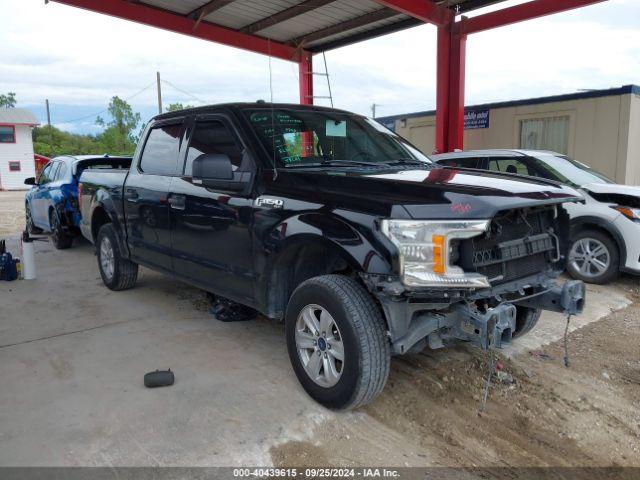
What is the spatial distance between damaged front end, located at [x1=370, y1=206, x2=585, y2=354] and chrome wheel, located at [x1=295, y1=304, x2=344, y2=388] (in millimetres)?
360

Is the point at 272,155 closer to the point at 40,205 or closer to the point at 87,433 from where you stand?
the point at 87,433

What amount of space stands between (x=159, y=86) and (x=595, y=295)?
119 ft

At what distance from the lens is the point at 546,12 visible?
340 inches

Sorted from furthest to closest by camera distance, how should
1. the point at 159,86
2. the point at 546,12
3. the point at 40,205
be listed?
the point at 159,86 → the point at 40,205 → the point at 546,12

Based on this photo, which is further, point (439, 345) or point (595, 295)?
point (595, 295)

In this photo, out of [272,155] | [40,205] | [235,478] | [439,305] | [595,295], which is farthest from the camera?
[40,205]

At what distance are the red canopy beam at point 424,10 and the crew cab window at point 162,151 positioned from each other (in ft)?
16.5

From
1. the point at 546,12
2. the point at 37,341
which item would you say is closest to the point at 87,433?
the point at 37,341

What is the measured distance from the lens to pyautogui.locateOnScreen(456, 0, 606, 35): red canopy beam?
838cm

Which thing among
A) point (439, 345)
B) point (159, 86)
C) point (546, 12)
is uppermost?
point (159, 86)

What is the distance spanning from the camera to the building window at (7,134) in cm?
3581

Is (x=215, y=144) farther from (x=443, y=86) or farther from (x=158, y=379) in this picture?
(x=443, y=86)

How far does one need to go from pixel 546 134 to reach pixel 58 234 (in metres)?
10.3

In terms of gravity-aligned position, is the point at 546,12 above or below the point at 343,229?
above
